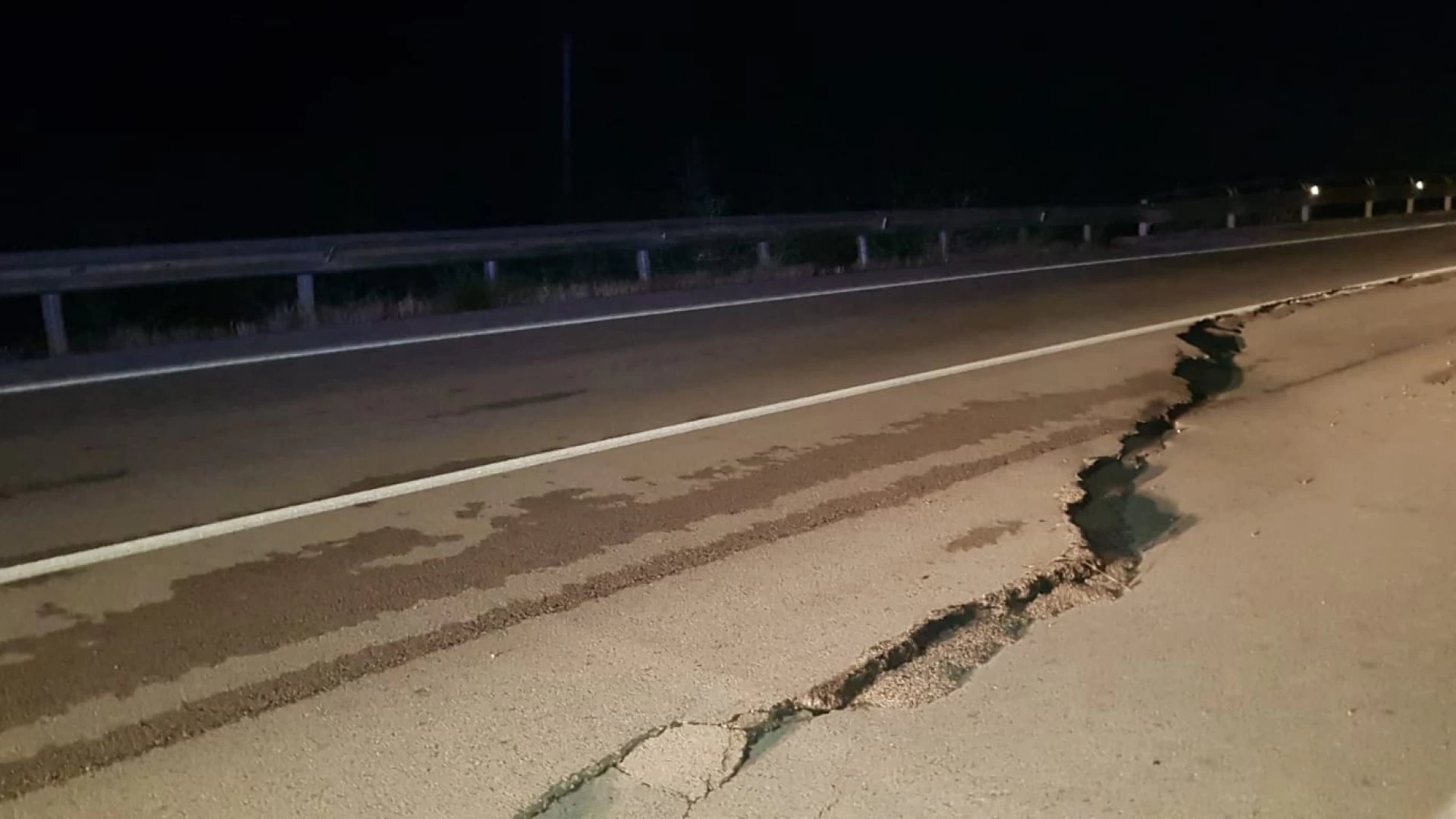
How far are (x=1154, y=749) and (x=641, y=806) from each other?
172cm

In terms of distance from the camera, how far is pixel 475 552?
6.02 m

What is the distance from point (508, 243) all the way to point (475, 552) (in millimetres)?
10729

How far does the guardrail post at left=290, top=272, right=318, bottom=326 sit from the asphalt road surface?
2536mm

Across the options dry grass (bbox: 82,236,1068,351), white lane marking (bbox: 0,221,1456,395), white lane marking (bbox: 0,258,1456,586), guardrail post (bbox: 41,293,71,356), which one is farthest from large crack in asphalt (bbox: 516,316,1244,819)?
guardrail post (bbox: 41,293,71,356)

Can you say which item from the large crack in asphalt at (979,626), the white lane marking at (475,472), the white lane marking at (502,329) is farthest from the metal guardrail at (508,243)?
the large crack in asphalt at (979,626)

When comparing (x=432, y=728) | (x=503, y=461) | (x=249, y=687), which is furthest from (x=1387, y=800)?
(x=503, y=461)

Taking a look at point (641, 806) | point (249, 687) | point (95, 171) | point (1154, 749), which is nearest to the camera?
point (641, 806)

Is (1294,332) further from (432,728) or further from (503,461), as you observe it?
(432,728)

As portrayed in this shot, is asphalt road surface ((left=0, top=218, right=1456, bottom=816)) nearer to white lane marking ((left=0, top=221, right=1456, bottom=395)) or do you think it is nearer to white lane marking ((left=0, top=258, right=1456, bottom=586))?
white lane marking ((left=0, top=258, right=1456, bottom=586))

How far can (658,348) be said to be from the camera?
36.8 ft

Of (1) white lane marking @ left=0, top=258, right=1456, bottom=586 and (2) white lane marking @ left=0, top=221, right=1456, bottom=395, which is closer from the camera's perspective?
(1) white lane marking @ left=0, top=258, right=1456, bottom=586

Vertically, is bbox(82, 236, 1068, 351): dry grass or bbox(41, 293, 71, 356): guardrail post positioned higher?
bbox(41, 293, 71, 356): guardrail post

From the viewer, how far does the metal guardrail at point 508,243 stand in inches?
493

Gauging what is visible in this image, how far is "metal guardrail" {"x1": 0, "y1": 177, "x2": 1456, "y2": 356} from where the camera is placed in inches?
493
